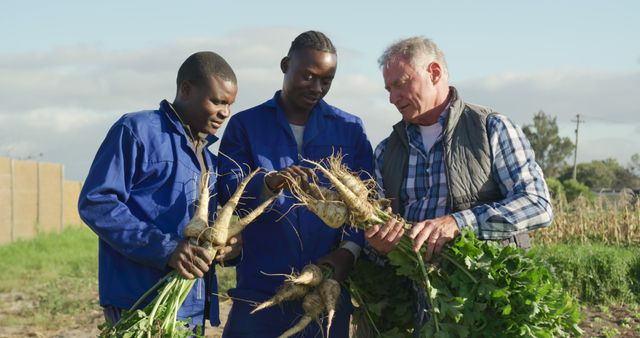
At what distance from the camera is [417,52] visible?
3.90 m

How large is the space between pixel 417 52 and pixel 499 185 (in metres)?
0.75

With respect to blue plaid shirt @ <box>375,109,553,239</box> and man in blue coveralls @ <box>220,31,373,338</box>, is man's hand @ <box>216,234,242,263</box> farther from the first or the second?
blue plaid shirt @ <box>375,109,553,239</box>

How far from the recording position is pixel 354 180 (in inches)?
150

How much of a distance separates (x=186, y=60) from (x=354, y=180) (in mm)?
1009

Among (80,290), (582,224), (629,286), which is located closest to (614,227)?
(582,224)

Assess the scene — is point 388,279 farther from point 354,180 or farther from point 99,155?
point 99,155

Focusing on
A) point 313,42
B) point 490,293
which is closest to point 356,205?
point 490,293

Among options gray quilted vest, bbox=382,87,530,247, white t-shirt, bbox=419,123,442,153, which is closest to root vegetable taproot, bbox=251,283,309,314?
gray quilted vest, bbox=382,87,530,247

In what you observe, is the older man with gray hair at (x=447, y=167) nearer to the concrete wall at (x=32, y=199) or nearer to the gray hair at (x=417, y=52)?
the gray hair at (x=417, y=52)

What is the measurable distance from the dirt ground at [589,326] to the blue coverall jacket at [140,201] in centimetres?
371

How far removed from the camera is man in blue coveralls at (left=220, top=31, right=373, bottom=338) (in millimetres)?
→ 4090

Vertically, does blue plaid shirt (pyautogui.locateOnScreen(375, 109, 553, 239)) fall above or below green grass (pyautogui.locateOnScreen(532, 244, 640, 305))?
above

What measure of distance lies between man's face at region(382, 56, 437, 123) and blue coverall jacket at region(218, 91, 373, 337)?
1.43ft

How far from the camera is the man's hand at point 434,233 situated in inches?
142
